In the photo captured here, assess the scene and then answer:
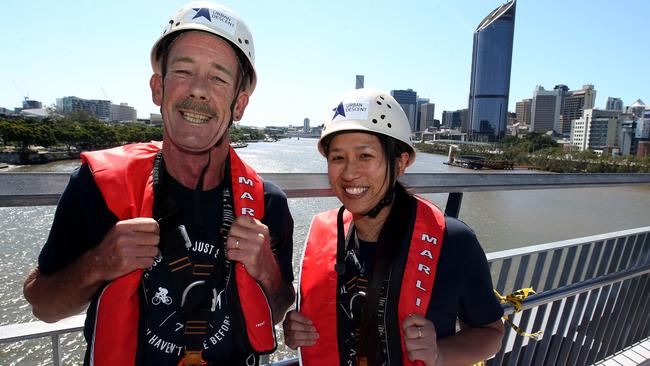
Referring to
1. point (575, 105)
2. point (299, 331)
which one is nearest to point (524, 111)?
point (575, 105)

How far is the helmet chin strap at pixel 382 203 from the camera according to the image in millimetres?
1807

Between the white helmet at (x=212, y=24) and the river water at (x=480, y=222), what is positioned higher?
the white helmet at (x=212, y=24)

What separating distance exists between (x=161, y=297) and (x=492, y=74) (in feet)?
430

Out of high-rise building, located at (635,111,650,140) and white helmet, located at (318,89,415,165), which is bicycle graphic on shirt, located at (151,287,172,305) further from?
high-rise building, located at (635,111,650,140)

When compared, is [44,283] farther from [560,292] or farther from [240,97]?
[560,292]

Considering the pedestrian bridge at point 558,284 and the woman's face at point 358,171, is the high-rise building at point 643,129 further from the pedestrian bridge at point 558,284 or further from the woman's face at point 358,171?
the woman's face at point 358,171

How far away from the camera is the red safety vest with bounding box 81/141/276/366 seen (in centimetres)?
138

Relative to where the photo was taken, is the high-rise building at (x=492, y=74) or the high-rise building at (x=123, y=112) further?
the high-rise building at (x=123, y=112)

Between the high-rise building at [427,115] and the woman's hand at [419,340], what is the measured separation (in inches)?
7404

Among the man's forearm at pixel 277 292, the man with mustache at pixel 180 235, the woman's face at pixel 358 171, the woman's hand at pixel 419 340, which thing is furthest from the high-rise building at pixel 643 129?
the man with mustache at pixel 180 235

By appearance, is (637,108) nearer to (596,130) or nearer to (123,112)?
(596,130)

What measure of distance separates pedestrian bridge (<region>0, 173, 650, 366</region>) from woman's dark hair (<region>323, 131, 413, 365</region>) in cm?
31

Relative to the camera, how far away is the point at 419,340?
153 centimetres

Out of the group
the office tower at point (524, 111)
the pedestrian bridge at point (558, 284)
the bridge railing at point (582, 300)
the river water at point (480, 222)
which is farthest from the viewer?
the office tower at point (524, 111)
